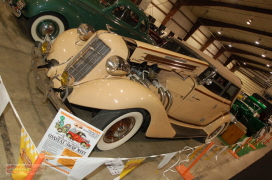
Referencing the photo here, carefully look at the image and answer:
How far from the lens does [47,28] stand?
15.4ft

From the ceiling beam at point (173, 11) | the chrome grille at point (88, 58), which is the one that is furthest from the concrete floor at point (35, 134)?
the ceiling beam at point (173, 11)

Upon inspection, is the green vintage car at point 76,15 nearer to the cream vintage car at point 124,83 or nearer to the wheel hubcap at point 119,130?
the cream vintage car at point 124,83

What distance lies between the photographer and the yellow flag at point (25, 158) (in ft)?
4.58

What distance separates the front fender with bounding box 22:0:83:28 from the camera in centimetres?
429

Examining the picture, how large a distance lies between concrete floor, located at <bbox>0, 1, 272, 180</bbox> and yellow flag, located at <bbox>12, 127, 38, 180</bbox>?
55 centimetres

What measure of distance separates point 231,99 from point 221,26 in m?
11.7

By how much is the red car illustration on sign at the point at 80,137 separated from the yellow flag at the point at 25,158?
1.41 ft

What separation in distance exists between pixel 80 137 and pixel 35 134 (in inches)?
37.5

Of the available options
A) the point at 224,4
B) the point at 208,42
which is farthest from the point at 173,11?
the point at 208,42

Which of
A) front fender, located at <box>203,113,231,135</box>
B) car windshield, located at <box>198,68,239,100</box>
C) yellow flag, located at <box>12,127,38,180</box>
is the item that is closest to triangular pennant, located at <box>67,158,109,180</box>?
yellow flag, located at <box>12,127,38,180</box>

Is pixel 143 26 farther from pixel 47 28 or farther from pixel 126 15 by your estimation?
pixel 47 28

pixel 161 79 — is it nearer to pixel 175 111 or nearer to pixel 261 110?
pixel 175 111

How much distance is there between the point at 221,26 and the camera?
46.9 feet

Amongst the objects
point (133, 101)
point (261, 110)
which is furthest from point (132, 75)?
point (261, 110)
